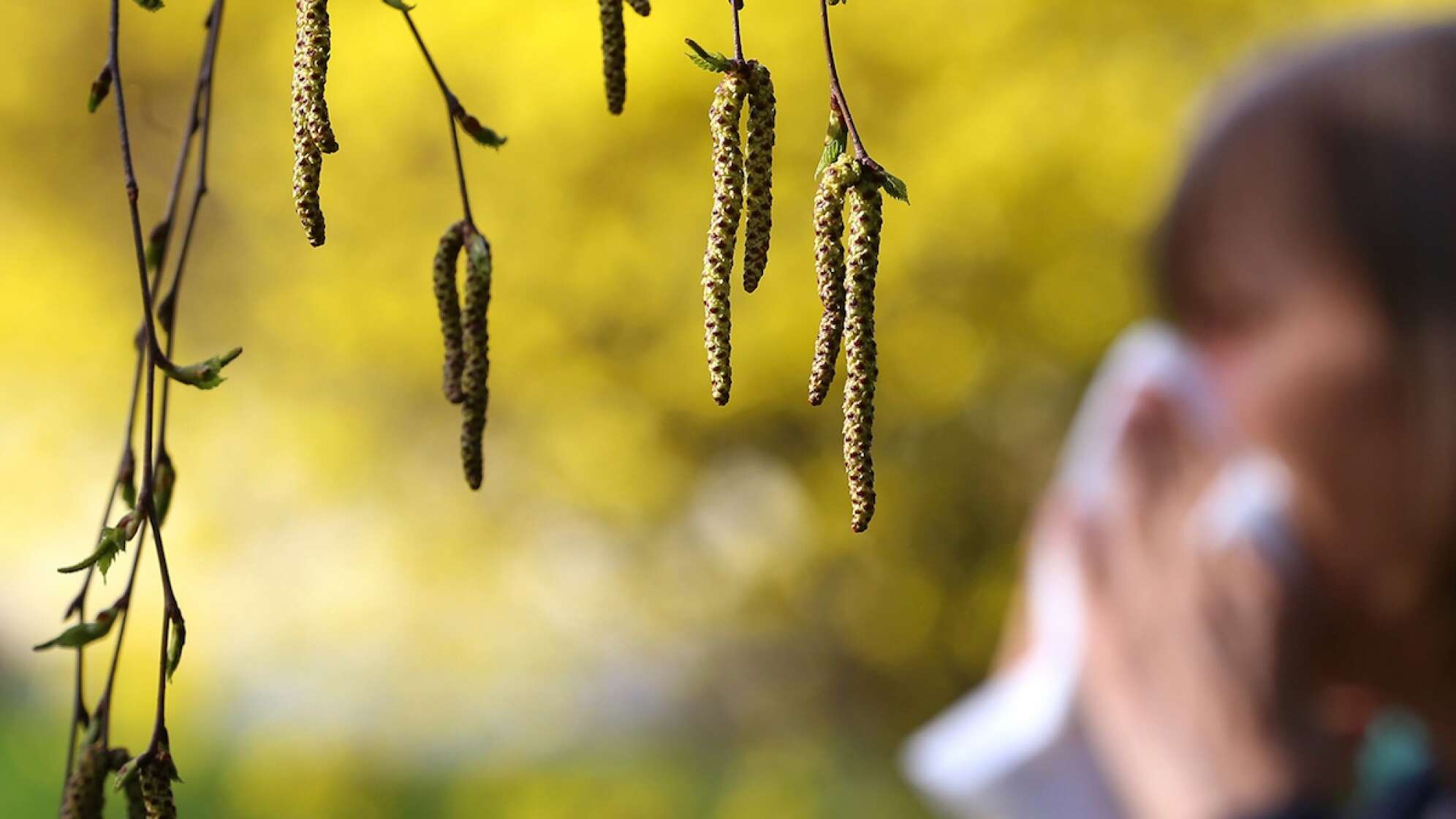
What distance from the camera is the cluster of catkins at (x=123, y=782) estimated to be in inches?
14.5

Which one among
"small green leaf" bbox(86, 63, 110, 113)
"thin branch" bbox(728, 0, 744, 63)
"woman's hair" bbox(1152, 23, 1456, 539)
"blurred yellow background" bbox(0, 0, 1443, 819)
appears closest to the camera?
"thin branch" bbox(728, 0, 744, 63)

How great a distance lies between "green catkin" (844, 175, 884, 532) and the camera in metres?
0.33

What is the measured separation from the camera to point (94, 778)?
390 mm

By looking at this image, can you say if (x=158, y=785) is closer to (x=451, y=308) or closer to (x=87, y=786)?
(x=87, y=786)

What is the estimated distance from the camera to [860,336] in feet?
1.08

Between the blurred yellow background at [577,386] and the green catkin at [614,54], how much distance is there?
63.7 inches

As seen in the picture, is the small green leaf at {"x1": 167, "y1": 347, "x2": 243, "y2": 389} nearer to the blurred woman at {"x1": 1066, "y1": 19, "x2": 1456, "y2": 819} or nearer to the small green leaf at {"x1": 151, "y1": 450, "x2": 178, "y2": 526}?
the small green leaf at {"x1": 151, "y1": 450, "x2": 178, "y2": 526}

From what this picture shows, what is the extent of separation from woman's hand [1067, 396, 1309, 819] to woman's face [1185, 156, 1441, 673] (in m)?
0.08

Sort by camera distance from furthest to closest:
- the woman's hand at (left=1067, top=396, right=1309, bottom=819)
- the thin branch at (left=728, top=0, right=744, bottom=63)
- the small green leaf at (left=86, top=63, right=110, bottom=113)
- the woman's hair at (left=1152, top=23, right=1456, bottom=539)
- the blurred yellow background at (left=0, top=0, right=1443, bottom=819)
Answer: the blurred yellow background at (left=0, top=0, right=1443, bottom=819) < the woman's hand at (left=1067, top=396, right=1309, bottom=819) < the woman's hair at (left=1152, top=23, right=1456, bottom=539) < the small green leaf at (left=86, top=63, right=110, bottom=113) < the thin branch at (left=728, top=0, right=744, bottom=63)

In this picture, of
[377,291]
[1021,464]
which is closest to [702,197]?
[377,291]

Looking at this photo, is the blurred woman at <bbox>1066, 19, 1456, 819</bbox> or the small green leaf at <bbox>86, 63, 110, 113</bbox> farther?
the blurred woman at <bbox>1066, 19, 1456, 819</bbox>

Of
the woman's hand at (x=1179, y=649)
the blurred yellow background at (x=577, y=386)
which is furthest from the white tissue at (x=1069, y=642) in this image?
the blurred yellow background at (x=577, y=386)

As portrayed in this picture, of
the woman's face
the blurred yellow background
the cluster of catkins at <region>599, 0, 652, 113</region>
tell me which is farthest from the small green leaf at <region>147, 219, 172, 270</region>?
the blurred yellow background

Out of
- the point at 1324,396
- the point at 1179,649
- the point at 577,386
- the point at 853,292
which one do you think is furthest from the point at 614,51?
the point at 577,386
